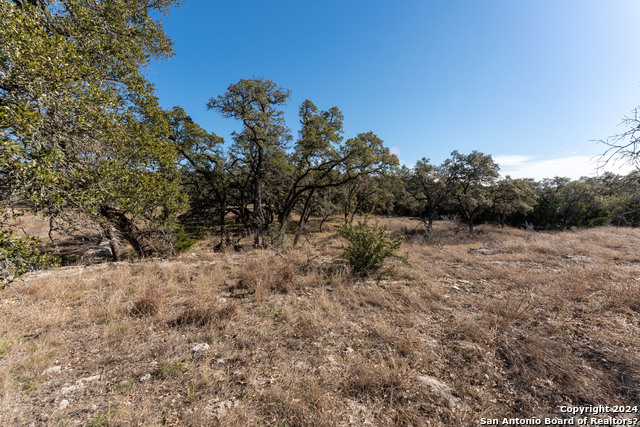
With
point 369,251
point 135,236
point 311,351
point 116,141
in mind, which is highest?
point 116,141

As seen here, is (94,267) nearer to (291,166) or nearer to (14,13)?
(14,13)

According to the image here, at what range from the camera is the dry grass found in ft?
7.80

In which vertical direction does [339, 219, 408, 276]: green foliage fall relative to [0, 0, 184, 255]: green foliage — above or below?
below

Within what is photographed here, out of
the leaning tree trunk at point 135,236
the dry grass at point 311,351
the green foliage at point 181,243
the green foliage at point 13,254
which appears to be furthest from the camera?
the green foliage at point 181,243

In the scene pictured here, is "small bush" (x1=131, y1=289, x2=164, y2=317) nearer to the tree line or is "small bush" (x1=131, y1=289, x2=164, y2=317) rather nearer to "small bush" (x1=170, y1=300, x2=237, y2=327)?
"small bush" (x1=170, y1=300, x2=237, y2=327)

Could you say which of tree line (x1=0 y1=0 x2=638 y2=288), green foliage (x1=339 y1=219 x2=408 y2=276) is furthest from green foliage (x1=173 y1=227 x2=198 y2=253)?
green foliage (x1=339 y1=219 x2=408 y2=276)

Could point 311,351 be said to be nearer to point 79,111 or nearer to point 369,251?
point 369,251

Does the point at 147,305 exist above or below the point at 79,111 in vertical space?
below

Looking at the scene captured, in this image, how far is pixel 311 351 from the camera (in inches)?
130

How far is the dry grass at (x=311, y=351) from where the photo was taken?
238 cm

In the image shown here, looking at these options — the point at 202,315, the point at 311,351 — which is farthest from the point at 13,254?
the point at 311,351

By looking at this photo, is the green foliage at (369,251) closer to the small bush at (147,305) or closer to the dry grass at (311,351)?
the dry grass at (311,351)

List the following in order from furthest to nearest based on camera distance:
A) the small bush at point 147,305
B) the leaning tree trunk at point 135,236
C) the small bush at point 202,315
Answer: the leaning tree trunk at point 135,236, the small bush at point 147,305, the small bush at point 202,315

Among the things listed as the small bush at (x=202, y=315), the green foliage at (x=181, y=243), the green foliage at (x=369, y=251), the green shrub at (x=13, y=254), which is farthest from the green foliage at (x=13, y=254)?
the green foliage at (x=181, y=243)
